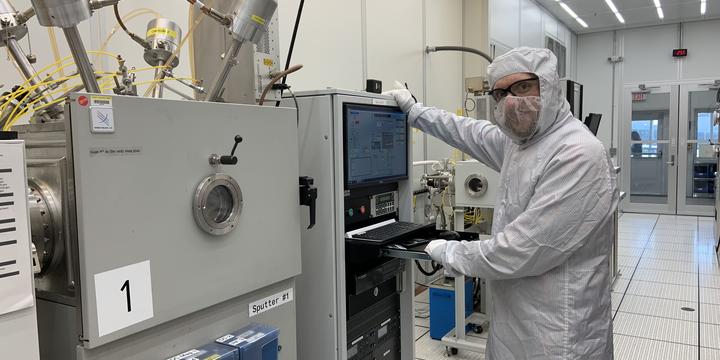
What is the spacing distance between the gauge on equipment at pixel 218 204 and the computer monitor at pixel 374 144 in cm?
49

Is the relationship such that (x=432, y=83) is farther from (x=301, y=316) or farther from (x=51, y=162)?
(x=51, y=162)

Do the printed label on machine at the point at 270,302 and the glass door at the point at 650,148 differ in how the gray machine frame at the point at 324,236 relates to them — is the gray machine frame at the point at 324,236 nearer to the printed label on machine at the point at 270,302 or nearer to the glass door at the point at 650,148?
the printed label on machine at the point at 270,302

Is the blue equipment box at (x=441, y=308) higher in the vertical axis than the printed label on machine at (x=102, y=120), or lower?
lower

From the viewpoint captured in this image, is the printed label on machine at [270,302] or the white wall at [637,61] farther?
the white wall at [637,61]

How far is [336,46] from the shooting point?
336 cm

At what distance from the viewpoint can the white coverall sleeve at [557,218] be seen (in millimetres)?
1572

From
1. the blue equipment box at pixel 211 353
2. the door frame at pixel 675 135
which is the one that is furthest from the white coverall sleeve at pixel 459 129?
the door frame at pixel 675 135

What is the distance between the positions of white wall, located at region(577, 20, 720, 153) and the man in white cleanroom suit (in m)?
8.08

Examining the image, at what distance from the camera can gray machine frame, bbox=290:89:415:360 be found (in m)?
1.72

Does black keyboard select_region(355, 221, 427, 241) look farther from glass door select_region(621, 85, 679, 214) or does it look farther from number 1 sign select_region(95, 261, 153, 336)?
glass door select_region(621, 85, 679, 214)

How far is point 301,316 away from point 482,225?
2329 millimetres

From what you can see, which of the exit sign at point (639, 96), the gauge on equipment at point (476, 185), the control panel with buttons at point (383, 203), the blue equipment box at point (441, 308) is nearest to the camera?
the control panel with buttons at point (383, 203)

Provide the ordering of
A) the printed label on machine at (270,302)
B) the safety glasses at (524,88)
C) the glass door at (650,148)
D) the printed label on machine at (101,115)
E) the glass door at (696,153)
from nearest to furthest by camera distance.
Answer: the printed label on machine at (101,115), the printed label on machine at (270,302), the safety glasses at (524,88), the glass door at (696,153), the glass door at (650,148)

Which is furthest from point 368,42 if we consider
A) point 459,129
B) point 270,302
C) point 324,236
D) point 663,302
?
point 663,302
